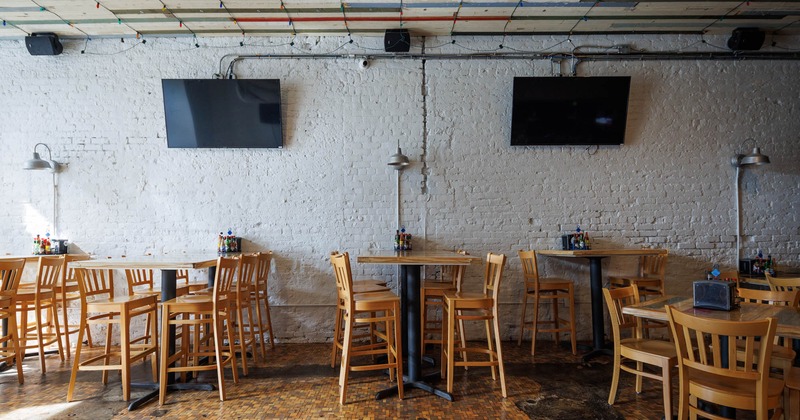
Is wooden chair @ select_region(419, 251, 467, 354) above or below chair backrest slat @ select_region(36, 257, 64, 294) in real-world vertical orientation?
below

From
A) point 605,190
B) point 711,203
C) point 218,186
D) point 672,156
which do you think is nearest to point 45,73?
point 218,186

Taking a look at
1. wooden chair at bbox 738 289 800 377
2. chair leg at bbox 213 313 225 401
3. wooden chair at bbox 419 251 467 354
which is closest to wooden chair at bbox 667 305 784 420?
wooden chair at bbox 738 289 800 377

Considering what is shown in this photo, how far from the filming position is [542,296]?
183 inches

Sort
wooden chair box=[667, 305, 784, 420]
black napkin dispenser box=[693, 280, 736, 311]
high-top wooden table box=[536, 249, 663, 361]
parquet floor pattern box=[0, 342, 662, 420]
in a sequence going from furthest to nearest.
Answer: high-top wooden table box=[536, 249, 663, 361], parquet floor pattern box=[0, 342, 662, 420], black napkin dispenser box=[693, 280, 736, 311], wooden chair box=[667, 305, 784, 420]

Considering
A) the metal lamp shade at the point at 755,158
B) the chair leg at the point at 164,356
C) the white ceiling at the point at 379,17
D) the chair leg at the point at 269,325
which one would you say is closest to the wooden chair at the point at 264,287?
the chair leg at the point at 269,325

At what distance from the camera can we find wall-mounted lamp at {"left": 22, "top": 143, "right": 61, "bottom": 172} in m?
4.82

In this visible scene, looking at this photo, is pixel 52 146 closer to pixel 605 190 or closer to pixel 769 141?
pixel 605 190

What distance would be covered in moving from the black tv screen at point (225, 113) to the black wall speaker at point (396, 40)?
1.34m

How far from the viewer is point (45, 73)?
5.29 m

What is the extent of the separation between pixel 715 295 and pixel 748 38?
4161 millimetres

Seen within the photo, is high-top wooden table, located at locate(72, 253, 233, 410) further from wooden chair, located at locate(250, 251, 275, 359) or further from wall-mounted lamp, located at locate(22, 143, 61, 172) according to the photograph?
wall-mounted lamp, located at locate(22, 143, 61, 172)

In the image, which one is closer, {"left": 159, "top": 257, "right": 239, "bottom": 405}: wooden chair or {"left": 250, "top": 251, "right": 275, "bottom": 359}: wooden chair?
{"left": 159, "top": 257, "right": 239, "bottom": 405}: wooden chair

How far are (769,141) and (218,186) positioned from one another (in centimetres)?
649

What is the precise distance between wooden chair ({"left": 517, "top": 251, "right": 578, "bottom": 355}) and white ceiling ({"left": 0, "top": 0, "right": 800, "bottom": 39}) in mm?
2608
